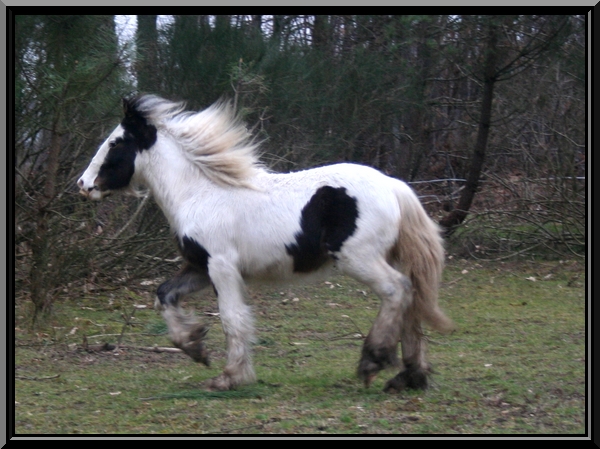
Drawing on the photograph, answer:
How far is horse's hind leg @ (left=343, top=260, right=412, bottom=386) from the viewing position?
595cm

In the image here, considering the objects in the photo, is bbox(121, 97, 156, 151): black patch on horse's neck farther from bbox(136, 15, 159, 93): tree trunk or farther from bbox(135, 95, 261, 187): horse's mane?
bbox(136, 15, 159, 93): tree trunk

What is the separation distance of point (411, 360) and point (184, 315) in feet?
6.13

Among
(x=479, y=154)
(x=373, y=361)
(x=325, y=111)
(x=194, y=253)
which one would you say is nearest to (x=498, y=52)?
(x=479, y=154)

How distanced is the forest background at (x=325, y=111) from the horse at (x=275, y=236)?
226 cm

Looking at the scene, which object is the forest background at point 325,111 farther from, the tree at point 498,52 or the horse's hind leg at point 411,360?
the horse's hind leg at point 411,360

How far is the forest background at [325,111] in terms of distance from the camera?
28.8 feet

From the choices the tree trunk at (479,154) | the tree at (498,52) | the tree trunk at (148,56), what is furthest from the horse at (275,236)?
the tree trunk at (479,154)

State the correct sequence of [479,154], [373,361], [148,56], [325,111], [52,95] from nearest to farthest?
[373,361], [52,95], [148,56], [325,111], [479,154]

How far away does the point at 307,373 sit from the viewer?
276 inches

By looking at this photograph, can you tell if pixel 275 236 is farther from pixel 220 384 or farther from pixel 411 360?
pixel 411 360

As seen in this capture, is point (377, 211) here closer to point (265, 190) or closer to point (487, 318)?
point (265, 190)

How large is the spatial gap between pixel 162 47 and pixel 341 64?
3660 millimetres
